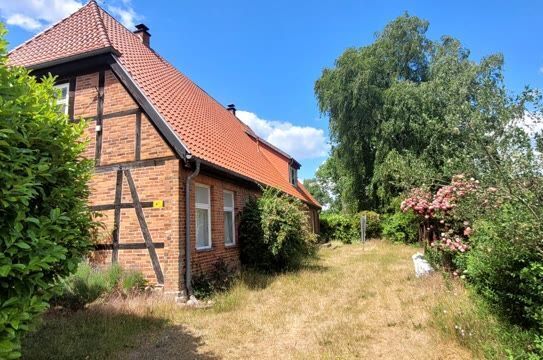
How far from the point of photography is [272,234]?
11195 mm

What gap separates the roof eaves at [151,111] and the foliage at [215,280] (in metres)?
2.88

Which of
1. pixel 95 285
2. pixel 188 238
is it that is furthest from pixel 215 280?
pixel 95 285

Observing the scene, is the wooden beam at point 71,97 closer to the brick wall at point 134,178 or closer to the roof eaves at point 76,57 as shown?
the brick wall at point 134,178

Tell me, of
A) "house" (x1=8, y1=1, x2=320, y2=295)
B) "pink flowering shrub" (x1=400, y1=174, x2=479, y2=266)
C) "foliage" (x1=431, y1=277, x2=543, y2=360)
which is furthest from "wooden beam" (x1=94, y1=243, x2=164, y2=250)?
"foliage" (x1=431, y1=277, x2=543, y2=360)

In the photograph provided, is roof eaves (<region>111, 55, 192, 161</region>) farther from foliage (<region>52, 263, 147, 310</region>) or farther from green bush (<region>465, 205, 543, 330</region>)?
green bush (<region>465, 205, 543, 330</region>)

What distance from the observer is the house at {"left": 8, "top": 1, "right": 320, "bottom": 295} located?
862cm

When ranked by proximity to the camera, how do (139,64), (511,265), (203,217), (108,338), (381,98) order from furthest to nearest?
(381,98), (139,64), (203,217), (108,338), (511,265)

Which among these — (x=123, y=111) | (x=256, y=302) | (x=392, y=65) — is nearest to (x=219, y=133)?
(x=123, y=111)

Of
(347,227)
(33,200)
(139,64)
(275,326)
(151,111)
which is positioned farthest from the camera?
(347,227)

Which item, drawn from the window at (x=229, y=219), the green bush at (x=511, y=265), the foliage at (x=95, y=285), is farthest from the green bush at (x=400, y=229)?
the green bush at (x=511, y=265)

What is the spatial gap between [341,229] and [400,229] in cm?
447

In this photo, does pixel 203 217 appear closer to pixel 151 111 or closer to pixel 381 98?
pixel 151 111

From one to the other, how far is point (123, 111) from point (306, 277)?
641cm

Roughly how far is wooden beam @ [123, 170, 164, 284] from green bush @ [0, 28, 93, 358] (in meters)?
4.14
